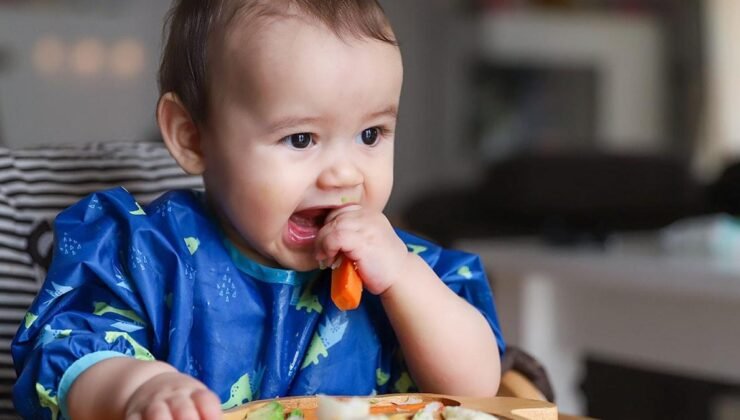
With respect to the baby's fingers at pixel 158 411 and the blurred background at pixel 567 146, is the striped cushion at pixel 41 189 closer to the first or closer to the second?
the baby's fingers at pixel 158 411

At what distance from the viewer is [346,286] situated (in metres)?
0.82

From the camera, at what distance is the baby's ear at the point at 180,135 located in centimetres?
90

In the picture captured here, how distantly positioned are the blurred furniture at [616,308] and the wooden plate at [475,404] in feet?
2.78

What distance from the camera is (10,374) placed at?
→ 1009 millimetres

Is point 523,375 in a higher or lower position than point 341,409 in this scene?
lower

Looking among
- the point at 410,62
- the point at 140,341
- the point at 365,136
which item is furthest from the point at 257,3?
the point at 410,62

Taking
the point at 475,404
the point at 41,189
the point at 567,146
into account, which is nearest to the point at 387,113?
the point at 475,404

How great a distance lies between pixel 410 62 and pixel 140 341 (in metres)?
3.79

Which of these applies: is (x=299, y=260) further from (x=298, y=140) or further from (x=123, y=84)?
(x=123, y=84)

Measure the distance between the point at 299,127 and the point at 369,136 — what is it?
6 centimetres

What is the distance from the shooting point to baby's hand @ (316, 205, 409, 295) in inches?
32.1

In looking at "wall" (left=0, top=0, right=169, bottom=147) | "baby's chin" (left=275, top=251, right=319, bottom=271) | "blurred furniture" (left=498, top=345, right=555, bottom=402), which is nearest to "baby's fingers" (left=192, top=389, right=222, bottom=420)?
"baby's chin" (left=275, top=251, right=319, bottom=271)

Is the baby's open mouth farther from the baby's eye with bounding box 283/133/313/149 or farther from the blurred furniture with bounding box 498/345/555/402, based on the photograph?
the blurred furniture with bounding box 498/345/555/402

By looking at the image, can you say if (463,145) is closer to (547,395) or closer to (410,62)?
(410,62)
